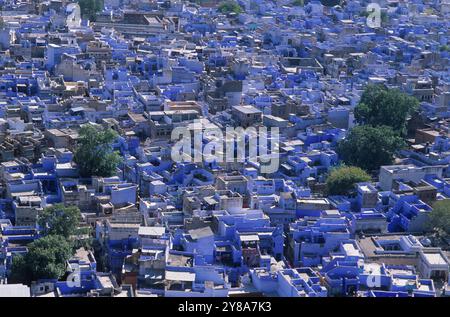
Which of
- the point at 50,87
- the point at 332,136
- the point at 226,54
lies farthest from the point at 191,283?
the point at 226,54

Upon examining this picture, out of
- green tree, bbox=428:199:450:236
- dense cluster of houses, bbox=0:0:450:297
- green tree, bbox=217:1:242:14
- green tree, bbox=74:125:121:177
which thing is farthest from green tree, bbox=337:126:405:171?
green tree, bbox=217:1:242:14

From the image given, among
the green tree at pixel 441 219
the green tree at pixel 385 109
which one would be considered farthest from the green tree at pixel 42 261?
the green tree at pixel 385 109

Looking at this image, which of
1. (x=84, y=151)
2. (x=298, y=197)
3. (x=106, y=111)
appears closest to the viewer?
(x=298, y=197)

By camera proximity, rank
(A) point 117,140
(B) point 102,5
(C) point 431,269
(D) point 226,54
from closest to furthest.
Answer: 1. (C) point 431,269
2. (A) point 117,140
3. (D) point 226,54
4. (B) point 102,5

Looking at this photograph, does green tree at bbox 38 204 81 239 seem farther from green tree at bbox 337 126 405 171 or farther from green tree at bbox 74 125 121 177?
green tree at bbox 337 126 405 171

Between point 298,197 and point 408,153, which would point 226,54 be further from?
point 298,197

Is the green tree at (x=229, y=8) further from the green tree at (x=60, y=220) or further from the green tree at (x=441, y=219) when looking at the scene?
the green tree at (x=60, y=220)
